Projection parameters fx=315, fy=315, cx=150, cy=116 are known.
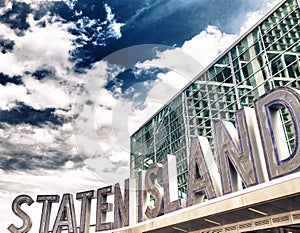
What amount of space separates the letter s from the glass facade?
16.2 metres

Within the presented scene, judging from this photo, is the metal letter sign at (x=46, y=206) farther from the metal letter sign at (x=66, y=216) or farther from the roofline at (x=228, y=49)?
the roofline at (x=228, y=49)

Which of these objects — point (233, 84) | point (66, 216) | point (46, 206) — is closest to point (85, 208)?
point (66, 216)

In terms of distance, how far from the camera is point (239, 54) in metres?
30.9

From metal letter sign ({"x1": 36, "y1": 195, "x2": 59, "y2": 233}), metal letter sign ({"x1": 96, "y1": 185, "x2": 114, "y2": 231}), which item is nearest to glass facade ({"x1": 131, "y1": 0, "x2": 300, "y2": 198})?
metal letter sign ({"x1": 96, "y1": 185, "x2": 114, "y2": 231})

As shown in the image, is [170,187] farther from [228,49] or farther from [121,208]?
[228,49]

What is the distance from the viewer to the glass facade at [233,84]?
84.8 feet

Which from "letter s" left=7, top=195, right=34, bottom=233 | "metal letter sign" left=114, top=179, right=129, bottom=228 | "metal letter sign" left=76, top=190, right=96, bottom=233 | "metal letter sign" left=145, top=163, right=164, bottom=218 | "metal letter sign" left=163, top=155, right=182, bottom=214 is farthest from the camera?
"letter s" left=7, top=195, right=34, bottom=233

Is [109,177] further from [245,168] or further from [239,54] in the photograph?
[239,54]

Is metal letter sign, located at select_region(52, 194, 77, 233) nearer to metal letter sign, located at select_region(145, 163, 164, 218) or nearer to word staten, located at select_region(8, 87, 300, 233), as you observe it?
word staten, located at select_region(8, 87, 300, 233)

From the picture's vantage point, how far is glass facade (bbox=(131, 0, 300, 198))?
25.8 m

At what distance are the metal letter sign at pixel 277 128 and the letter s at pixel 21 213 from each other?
23.8 metres

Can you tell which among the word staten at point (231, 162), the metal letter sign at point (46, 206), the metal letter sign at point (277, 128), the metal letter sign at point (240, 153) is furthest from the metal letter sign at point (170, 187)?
the metal letter sign at point (46, 206)

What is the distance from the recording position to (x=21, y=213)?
2938cm

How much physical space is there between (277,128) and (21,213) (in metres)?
25.0
